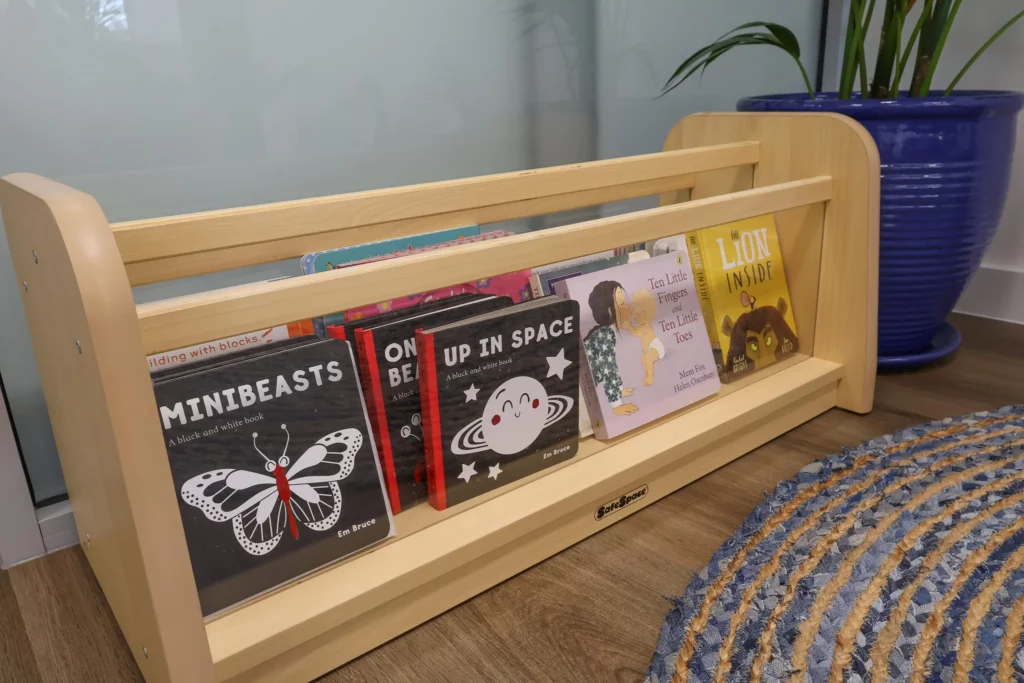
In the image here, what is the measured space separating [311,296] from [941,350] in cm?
115

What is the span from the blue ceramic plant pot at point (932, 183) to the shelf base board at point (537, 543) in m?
0.22

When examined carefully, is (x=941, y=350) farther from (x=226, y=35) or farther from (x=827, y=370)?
(x=226, y=35)

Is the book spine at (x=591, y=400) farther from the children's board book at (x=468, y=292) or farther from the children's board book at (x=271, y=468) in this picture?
the children's board book at (x=271, y=468)

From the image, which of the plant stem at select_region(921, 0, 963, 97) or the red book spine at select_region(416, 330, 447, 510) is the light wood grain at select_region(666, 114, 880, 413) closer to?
the plant stem at select_region(921, 0, 963, 97)

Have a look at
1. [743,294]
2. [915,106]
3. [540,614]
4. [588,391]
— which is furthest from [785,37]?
[540,614]

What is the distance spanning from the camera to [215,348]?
73 centimetres

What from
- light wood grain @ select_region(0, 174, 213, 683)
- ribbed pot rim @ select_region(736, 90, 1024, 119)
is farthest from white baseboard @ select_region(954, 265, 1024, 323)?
light wood grain @ select_region(0, 174, 213, 683)

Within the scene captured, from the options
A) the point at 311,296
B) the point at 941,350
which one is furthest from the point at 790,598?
the point at 941,350

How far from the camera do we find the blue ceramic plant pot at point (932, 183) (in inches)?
42.3

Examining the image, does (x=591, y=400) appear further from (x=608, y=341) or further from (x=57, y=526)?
(x=57, y=526)

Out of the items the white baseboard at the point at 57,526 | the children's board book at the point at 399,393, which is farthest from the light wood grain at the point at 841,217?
the white baseboard at the point at 57,526

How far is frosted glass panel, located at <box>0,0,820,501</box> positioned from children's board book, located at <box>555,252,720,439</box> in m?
0.34

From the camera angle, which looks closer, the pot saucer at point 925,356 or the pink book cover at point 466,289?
the pink book cover at point 466,289

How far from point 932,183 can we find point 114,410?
1107 millimetres
